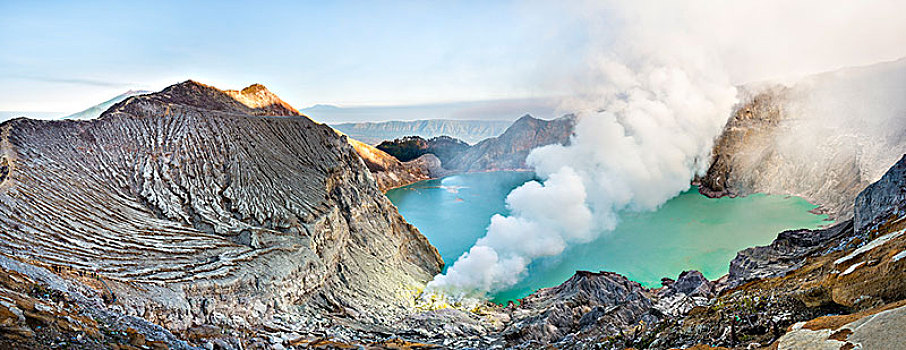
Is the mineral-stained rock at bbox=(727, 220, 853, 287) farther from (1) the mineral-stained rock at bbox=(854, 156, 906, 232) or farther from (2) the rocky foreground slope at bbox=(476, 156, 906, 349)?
(1) the mineral-stained rock at bbox=(854, 156, 906, 232)

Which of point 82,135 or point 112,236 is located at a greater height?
point 82,135

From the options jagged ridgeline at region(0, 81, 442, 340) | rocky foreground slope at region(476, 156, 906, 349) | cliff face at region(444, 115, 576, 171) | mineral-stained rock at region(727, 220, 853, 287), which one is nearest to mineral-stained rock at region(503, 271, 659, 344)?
rocky foreground slope at region(476, 156, 906, 349)

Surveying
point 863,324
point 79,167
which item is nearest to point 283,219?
point 79,167

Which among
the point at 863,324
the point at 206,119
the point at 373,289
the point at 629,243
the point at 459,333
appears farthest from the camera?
the point at 629,243

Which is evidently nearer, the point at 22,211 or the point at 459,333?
the point at 22,211

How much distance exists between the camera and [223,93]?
146 ft

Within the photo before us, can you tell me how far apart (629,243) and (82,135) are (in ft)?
172

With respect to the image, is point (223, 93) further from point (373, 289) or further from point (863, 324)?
point (863, 324)

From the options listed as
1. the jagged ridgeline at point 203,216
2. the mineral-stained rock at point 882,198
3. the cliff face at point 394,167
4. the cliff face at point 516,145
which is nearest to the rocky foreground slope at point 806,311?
the mineral-stained rock at point 882,198

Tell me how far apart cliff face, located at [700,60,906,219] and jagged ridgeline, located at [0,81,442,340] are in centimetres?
5466

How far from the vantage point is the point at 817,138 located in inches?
2227

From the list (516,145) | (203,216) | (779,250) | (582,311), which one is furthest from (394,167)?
(779,250)

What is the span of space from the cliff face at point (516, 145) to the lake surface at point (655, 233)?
3874cm

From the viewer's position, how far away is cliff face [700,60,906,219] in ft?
155
